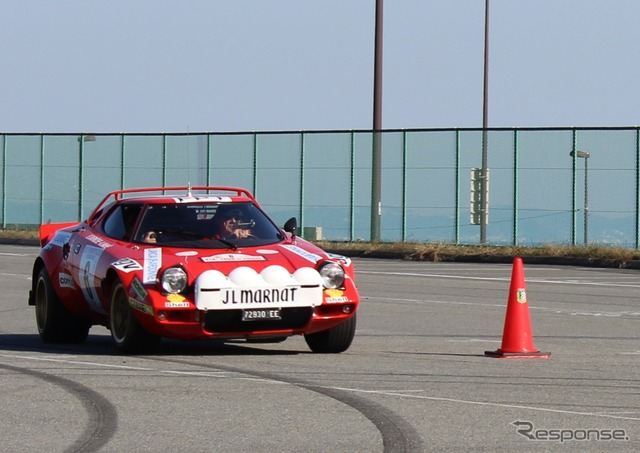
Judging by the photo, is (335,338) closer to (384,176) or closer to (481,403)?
(481,403)

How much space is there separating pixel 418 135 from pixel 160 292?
2422 centimetres

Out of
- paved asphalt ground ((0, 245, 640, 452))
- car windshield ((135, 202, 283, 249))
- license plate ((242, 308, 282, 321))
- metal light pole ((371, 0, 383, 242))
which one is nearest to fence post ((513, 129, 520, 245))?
metal light pole ((371, 0, 383, 242))

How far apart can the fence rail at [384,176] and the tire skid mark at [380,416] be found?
2054 cm

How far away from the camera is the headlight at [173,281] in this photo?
38.8ft

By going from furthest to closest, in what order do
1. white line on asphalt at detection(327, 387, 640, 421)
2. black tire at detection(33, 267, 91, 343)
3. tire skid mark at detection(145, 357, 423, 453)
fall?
1. black tire at detection(33, 267, 91, 343)
2. white line on asphalt at detection(327, 387, 640, 421)
3. tire skid mark at detection(145, 357, 423, 453)

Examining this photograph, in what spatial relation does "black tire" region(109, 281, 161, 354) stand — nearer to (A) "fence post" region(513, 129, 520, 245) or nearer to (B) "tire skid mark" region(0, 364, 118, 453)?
(B) "tire skid mark" region(0, 364, 118, 453)

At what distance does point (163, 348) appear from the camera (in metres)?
12.9

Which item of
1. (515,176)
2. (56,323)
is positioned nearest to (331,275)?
(56,323)

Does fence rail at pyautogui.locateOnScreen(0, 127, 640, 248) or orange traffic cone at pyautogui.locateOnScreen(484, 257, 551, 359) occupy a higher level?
fence rail at pyautogui.locateOnScreen(0, 127, 640, 248)

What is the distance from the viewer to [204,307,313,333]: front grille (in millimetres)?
11789

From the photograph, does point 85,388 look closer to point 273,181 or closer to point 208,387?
point 208,387

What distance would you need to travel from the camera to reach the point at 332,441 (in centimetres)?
791

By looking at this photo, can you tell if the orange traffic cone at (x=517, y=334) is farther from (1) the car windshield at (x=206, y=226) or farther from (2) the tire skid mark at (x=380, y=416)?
(2) the tire skid mark at (x=380, y=416)

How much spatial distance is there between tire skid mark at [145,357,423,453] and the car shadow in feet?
4.61
